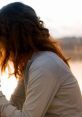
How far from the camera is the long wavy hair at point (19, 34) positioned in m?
1.39

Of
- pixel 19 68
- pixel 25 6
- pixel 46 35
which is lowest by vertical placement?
pixel 19 68

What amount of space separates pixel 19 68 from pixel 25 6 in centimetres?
21

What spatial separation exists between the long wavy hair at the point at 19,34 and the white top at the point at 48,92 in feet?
0.13

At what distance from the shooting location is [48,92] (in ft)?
4.41

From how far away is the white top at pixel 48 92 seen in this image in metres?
1.33

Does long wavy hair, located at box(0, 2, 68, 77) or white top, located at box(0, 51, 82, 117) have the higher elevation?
long wavy hair, located at box(0, 2, 68, 77)

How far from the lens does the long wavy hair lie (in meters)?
1.39

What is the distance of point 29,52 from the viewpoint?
1414mm

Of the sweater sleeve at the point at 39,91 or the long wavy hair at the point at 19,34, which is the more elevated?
the long wavy hair at the point at 19,34

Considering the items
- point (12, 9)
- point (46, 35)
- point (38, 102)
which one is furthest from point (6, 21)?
point (38, 102)

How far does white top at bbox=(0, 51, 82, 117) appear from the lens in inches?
52.5

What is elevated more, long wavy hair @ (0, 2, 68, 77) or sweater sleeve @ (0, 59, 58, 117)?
long wavy hair @ (0, 2, 68, 77)

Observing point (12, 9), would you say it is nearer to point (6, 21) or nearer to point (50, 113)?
point (6, 21)

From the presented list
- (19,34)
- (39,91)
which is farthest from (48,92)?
(19,34)
